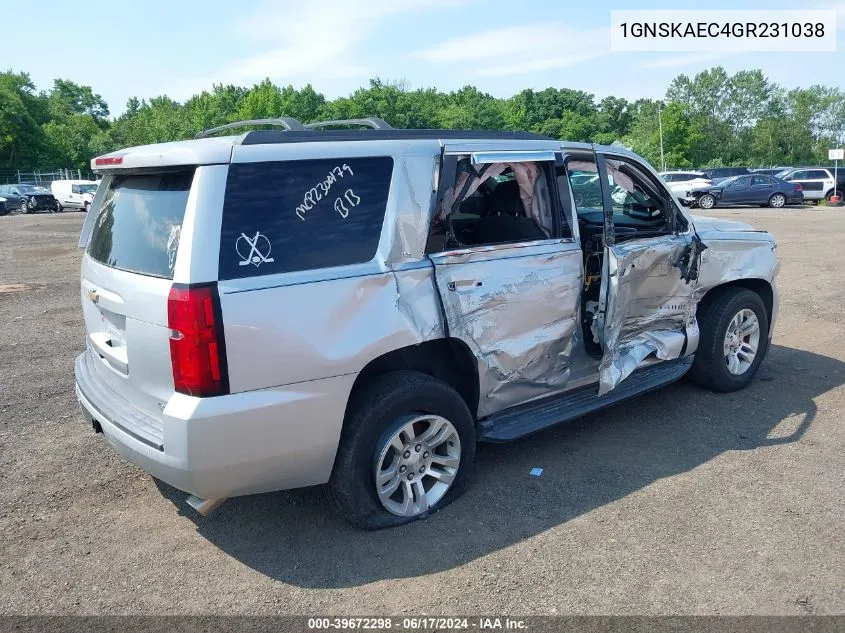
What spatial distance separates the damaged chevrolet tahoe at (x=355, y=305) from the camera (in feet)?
9.95

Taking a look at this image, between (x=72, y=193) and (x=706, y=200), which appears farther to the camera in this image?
(x=72, y=193)

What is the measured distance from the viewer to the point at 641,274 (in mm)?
4672

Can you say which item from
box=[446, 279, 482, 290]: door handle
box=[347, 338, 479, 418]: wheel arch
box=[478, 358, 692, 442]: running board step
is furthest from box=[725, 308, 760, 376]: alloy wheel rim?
box=[446, 279, 482, 290]: door handle

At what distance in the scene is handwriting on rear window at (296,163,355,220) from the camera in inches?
129

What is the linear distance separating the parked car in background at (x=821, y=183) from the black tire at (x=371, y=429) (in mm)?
31832

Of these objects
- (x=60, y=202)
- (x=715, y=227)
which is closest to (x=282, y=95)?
(x=60, y=202)

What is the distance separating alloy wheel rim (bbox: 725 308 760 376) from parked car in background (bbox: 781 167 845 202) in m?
28.8

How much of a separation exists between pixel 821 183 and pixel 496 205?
31.8m

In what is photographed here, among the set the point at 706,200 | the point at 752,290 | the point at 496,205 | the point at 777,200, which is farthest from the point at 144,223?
the point at 777,200

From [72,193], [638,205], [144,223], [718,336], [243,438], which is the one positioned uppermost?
[72,193]

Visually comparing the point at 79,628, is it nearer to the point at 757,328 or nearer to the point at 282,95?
the point at 757,328

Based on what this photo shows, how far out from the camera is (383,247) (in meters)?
3.50

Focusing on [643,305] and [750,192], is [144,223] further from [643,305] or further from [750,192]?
[750,192]

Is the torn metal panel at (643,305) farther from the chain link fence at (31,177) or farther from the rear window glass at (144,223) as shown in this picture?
the chain link fence at (31,177)
